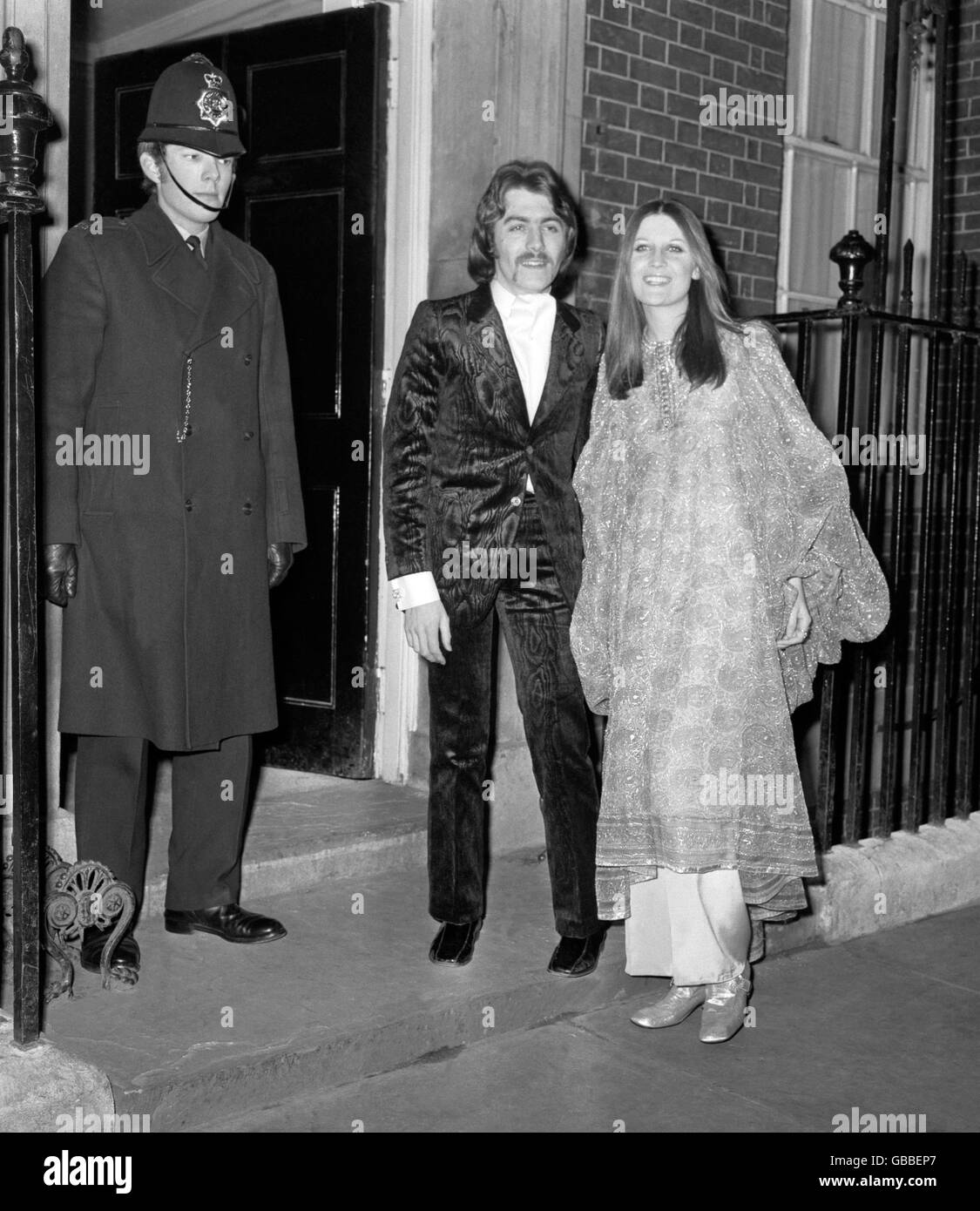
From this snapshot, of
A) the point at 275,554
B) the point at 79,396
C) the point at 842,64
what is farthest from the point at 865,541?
the point at 842,64

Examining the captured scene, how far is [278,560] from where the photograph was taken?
13.6 ft

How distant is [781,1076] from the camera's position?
3.56 metres

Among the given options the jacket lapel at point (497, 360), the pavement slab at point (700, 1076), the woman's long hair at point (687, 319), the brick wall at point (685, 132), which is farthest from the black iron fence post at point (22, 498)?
the brick wall at point (685, 132)

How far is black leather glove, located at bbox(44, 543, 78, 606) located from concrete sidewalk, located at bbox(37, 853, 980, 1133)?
39.1 inches

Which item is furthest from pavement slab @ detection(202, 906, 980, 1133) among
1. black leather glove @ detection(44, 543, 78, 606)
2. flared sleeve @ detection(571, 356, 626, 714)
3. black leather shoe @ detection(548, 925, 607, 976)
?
black leather glove @ detection(44, 543, 78, 606)

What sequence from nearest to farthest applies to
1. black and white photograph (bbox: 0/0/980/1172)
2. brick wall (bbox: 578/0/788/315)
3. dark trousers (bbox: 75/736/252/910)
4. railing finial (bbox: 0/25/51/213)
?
railing finial (bbox: 0/25/51/213) → black and white photograph (bbox: 0/0/980/1172) → dark trousers (bbox: 75/736/252/910) → brick wall (bbox: 578/0/788/315)

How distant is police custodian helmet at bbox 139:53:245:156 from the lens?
378 cm

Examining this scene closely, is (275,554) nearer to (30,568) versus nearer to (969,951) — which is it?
(30,568)

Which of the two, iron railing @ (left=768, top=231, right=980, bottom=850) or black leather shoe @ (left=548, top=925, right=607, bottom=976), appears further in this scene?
iron railing @ (left=768, top=231, right=980, bottom=850)

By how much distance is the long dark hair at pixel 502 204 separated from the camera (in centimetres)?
383

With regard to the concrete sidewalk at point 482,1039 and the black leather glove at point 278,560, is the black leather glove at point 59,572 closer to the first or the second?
the black leather glove at point 278,560

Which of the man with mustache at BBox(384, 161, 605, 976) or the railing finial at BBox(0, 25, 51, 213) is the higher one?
the railing finial at BBox(0, 25, 51, 213)

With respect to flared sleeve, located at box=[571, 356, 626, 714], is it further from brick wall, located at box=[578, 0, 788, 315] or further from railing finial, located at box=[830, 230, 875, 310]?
brick wall, located at box=[578, 0, 788, 315]

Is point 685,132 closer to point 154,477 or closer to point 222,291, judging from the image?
point 222,291
